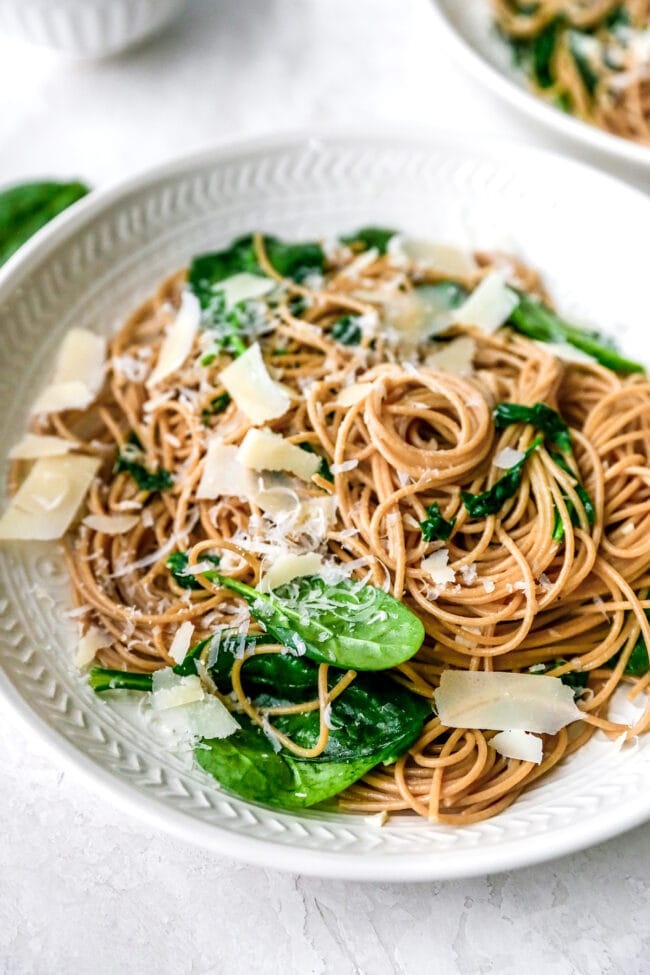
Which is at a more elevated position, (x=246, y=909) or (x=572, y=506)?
(x=572, y=506)

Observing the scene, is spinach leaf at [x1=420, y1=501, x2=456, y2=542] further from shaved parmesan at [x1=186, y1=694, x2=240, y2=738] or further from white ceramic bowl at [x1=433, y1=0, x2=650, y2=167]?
white ceramic bowl at [x1=433, y1=0, x2=650, y2=167]

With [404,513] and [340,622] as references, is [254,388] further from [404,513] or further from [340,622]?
[340,622]

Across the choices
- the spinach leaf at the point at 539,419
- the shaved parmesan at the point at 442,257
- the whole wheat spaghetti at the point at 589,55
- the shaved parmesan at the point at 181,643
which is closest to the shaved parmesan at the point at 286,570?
the shaved parmesan at the point at 181,643

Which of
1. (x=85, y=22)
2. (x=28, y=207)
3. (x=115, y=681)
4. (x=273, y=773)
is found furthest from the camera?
(x=85, y=22)

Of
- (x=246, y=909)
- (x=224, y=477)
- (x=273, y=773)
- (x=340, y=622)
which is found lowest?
(x=246, y=909)

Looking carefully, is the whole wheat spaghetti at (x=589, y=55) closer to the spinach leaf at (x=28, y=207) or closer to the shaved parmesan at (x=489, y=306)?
the shaved parmesan at (x=489, y=306)

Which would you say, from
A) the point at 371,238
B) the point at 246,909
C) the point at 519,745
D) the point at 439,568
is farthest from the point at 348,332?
the point at 246,909
